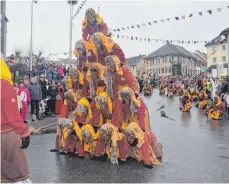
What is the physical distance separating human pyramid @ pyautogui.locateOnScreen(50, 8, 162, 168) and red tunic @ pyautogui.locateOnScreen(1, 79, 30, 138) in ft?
9.36

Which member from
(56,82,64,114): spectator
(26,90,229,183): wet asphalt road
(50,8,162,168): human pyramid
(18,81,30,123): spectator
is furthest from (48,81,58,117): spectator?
(50,8,162,168): human pyramid

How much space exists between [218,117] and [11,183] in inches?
475

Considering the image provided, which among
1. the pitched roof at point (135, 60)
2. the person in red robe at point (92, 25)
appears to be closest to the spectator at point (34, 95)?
the person in red robe at point (92, 25)

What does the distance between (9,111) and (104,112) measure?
326 centimetres

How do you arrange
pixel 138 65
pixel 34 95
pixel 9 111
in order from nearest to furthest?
pixel 9 111, pixel 34 95, pixel 138 65

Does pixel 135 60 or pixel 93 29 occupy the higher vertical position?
pixel 135 60

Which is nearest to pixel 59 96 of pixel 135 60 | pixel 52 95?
pixel 52 95

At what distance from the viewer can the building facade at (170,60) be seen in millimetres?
82812

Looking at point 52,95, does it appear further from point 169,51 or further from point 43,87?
point 169,51

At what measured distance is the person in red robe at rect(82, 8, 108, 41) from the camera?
7674mm

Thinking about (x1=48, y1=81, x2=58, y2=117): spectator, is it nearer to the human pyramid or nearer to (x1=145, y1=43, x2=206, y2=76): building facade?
the human pyramid

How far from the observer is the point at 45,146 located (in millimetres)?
8086

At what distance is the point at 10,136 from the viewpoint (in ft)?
11.8

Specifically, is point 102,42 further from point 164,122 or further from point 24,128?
point 164,122
